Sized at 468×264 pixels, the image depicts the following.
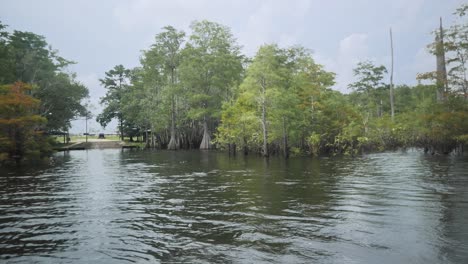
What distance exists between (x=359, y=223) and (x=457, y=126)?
22.6 metres

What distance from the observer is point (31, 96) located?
3175 centimetres

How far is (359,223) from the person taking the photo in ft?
26.7

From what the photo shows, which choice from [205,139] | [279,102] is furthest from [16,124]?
[205,139]

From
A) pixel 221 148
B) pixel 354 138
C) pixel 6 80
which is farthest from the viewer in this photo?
pixel 221 148

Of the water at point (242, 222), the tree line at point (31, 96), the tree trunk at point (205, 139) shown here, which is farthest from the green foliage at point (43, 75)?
the water at point (242, 222)

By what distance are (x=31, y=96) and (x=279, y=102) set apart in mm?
21731

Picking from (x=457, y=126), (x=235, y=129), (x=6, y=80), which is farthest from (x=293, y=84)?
(x=6, y=80)

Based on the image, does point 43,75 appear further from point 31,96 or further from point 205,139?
point 205,139

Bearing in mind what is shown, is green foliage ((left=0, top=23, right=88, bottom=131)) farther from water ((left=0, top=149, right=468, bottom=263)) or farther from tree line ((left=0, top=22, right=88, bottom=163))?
water ((left=0, top=149, right=468, bottom=263))

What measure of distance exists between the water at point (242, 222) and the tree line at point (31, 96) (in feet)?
46.9

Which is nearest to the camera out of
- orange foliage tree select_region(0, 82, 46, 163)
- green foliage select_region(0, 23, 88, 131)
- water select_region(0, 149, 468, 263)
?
water select_region(0, 149, 468, 263)

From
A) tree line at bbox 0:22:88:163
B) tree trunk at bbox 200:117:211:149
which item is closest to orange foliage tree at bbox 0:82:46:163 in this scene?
tree line at bbox 0:22:88:163

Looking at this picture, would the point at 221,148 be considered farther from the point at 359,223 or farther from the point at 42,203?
the point at 359,223

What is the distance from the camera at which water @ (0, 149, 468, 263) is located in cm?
622
